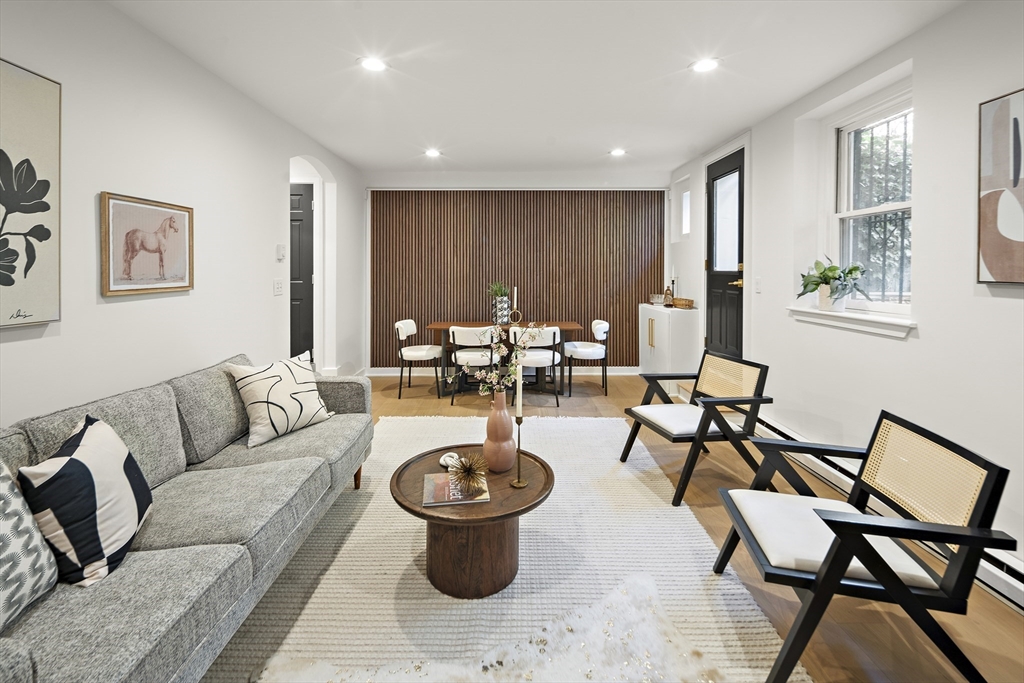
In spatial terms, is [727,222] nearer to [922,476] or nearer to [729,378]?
[729,378]

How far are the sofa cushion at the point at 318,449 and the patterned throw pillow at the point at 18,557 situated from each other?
3.33ft

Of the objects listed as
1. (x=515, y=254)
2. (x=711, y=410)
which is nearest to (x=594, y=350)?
(x=515, y=254)

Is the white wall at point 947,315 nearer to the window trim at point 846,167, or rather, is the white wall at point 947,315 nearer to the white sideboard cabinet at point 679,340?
the window trim at point 846,167

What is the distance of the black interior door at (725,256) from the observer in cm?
472

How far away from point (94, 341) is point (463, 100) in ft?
9.05

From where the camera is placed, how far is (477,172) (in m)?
6.54

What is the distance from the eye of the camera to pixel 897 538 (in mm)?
1701

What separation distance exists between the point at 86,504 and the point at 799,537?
2.29m

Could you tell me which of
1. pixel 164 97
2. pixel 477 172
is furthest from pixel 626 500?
pixel 477 172

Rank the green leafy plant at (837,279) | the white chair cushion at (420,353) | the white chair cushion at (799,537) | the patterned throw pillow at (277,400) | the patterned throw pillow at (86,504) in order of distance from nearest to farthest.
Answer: the patterned throw pillow at (86,504), the white chair cushion at (799,537), the patterned throw pillow at (277,400), the green leafy plant at (837,279), the white chair cushion at (420,353)

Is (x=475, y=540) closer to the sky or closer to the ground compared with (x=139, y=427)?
closer to the ground

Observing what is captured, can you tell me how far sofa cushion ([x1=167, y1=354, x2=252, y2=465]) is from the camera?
252 centimetres

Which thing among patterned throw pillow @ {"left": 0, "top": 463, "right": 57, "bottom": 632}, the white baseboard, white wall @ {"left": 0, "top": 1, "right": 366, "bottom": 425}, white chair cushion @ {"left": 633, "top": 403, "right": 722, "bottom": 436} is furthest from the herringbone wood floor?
the white baseboard

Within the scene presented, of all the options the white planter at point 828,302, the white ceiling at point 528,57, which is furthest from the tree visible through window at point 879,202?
the white ceiling at point 528,57
